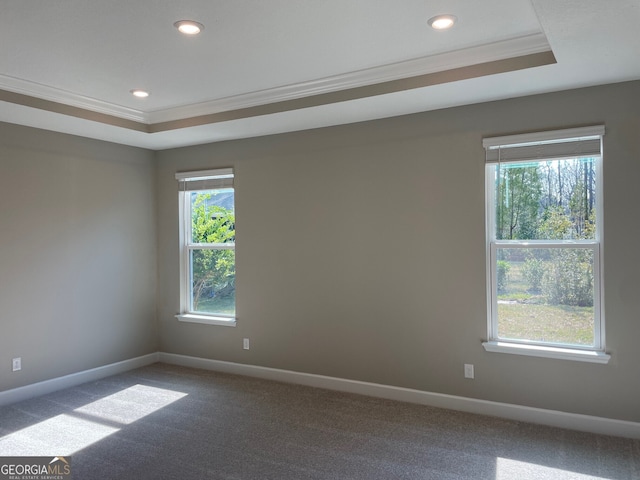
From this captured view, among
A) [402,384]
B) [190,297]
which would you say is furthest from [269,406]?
[190,297]

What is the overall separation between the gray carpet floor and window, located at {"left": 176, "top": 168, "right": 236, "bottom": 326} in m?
1.13

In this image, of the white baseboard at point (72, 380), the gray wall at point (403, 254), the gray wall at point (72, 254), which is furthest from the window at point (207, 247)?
the white baseboard at point (72, 380)

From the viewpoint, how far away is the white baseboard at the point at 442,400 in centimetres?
324

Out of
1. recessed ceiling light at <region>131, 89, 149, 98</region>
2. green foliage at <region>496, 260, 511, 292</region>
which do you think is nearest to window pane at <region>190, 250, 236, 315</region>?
recessed ceiling light at <region>131, 89, 149, 98</region>

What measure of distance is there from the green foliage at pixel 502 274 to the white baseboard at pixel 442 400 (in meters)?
0.91

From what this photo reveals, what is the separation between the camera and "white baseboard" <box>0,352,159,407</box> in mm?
4039

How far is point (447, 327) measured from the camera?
3.80 metres

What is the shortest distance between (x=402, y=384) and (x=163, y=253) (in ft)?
10.3

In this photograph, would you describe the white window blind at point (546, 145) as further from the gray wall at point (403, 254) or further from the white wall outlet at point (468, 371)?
the white wall outlet at point (468, 371)

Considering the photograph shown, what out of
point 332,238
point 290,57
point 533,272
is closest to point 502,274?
point 533,272

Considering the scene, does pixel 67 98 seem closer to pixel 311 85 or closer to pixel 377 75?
pixel 311 85

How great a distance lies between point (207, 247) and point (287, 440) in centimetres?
257

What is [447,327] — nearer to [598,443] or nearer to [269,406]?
[598,443]

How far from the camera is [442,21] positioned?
8.45 ft
